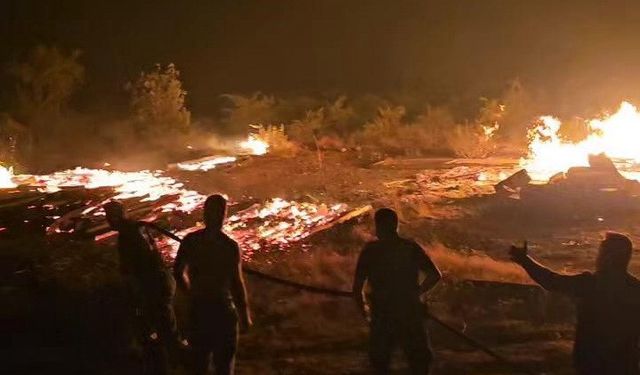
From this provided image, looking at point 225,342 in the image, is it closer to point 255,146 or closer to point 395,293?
point 395,293

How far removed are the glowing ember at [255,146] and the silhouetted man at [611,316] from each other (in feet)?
69.9

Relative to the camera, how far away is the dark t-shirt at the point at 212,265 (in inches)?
229

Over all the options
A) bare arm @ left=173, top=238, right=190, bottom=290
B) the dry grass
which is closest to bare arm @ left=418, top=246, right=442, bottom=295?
bare arm @ left=173, top=238, right=190, bottom=290

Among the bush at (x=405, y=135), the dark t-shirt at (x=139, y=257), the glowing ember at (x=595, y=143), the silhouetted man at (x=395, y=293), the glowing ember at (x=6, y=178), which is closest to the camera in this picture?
the silhouetted man at (x=395, y=293)

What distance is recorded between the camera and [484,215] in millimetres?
16297

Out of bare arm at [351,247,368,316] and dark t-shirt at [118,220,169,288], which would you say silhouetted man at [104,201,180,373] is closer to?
dark t-shirt at [118,220,169,288]

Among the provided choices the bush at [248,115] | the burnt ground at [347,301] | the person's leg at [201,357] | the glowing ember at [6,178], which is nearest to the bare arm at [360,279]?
the person's leg at [201,357]

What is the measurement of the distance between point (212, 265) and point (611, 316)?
10.1ft

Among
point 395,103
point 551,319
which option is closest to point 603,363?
point 551,319

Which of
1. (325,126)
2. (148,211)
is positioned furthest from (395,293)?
(325,126)

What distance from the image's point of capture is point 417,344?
583 cm

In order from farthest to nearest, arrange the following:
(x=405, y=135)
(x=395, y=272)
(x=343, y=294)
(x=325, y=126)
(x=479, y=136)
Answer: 1. (x=325, y=126)
2. (x=405, y=135)
3. (x=479, y=136)
4. (x=343, y=294)
5. (x=395, y=272)

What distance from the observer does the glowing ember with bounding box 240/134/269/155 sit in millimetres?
26594

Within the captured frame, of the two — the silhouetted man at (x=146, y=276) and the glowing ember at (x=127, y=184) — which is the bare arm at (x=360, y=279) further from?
the glowing ember at (x=127, y=184)
